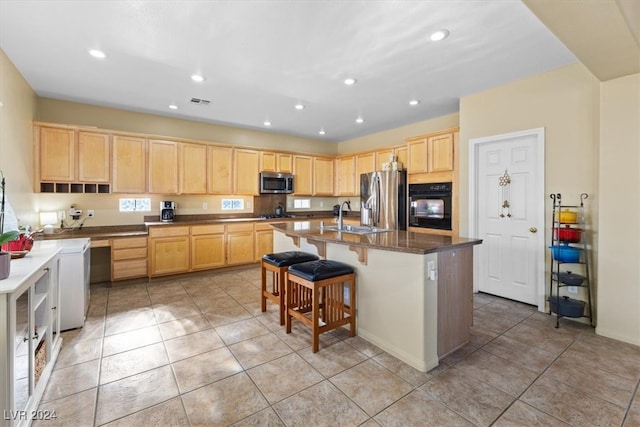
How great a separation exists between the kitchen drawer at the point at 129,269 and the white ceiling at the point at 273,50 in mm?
2344

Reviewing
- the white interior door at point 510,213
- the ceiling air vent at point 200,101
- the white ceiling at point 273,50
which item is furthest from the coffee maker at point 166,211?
the white interior door at point 510,213

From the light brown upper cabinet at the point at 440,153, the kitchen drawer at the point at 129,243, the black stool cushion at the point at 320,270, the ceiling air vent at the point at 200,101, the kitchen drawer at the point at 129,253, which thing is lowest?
the kitchen drawer at the point at 129,253

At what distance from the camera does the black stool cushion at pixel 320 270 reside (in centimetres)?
247

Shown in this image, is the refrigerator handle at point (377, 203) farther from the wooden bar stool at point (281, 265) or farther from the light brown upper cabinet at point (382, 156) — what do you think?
the wooden bar stool at point (281, 265)

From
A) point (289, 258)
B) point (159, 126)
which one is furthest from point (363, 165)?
point (159, 126)

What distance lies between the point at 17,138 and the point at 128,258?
74.4 inches

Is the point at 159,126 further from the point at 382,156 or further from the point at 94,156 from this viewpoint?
the point at 382,156

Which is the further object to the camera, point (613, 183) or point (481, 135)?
point (481, 135)

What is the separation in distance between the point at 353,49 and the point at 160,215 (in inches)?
158

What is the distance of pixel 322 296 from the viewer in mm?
2977

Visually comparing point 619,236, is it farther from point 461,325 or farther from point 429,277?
point 429,277

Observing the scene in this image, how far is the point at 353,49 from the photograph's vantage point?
8.80 feet

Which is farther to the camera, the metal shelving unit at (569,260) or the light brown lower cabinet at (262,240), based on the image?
the light brown lower cabinet at (262,240)

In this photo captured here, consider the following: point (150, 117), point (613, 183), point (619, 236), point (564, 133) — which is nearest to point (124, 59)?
point (150, 117)
